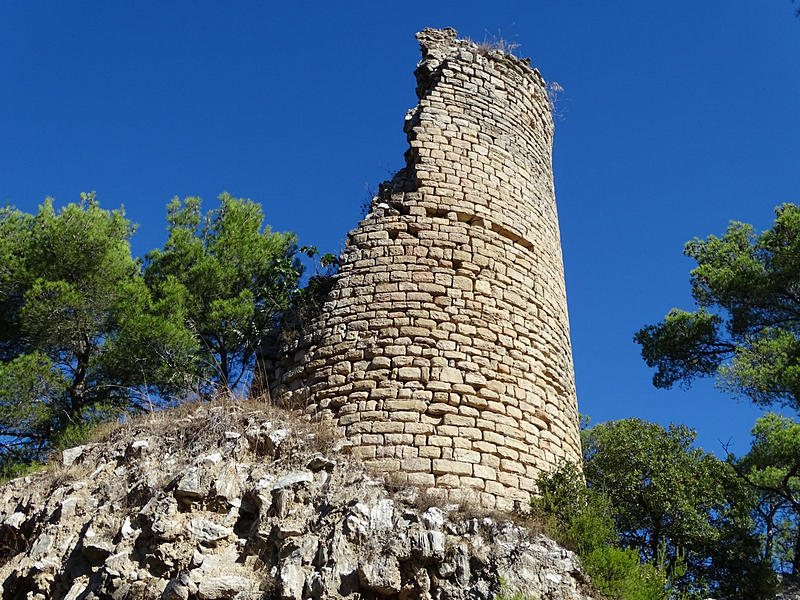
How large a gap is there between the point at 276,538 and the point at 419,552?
106 cm

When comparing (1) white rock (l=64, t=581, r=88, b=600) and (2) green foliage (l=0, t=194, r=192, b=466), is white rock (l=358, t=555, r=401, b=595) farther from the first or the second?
(2) green foliage (l=0, t=194, r=192, b=466)

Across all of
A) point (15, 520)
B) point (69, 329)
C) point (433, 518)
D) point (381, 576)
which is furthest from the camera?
point (69, 329)

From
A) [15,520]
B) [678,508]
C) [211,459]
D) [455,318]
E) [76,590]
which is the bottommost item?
[76,590]

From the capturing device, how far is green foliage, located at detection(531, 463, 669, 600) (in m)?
5.52

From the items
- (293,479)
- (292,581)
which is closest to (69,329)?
(293,479)

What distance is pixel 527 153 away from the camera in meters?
8.48

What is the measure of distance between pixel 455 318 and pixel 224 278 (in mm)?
5236

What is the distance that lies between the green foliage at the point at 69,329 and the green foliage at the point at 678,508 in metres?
5.60

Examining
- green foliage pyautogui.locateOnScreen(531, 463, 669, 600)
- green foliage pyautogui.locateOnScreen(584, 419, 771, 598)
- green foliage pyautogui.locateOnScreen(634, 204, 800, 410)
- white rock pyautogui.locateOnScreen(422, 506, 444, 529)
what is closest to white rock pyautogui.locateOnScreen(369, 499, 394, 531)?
white rock pyautogui.locateOnScreen(422, 506, 444, 529)

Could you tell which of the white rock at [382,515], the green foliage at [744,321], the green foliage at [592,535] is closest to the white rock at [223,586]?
the white rock at [382,515]

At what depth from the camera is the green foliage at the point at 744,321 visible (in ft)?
39.0

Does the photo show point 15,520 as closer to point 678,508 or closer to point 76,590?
point 76,590

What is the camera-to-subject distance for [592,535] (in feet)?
19.2

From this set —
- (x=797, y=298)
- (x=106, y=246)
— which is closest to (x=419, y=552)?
(x=106, y=246)
